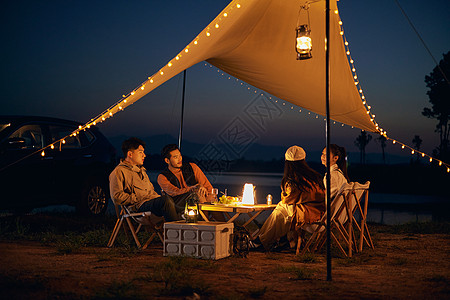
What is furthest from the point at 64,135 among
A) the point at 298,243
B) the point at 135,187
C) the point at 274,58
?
the point at 298,243

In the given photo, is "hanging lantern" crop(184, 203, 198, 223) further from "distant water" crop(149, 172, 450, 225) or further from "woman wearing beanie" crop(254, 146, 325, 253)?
"woman wearing beanie" crop(254, 146, 325, 253)

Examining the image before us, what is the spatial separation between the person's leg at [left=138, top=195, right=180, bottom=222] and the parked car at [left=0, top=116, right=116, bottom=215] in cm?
179

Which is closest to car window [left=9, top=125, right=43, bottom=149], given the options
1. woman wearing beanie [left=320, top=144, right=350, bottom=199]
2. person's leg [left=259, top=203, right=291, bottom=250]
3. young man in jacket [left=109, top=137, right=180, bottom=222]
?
young man in jacket [left=109, top=137, right=180, bottom=222]

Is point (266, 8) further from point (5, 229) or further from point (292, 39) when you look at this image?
point (5, 229)

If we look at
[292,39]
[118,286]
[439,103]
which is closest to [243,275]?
[118,286]

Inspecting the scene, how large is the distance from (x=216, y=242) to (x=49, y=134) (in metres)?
3.69

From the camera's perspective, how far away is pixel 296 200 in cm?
557

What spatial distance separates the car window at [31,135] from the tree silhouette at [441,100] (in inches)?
916

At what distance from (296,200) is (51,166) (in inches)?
150

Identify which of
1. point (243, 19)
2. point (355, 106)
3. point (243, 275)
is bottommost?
point (243, 275)

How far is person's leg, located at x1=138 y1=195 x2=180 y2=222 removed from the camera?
17.7 feet

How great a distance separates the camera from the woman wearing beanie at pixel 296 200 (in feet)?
18.1

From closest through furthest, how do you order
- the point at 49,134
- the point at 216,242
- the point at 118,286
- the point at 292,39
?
1. the point at 118,286
2. the point at 216,242
3. the point at 292,39
4. the point at 49,134

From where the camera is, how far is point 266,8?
559 centimetres
